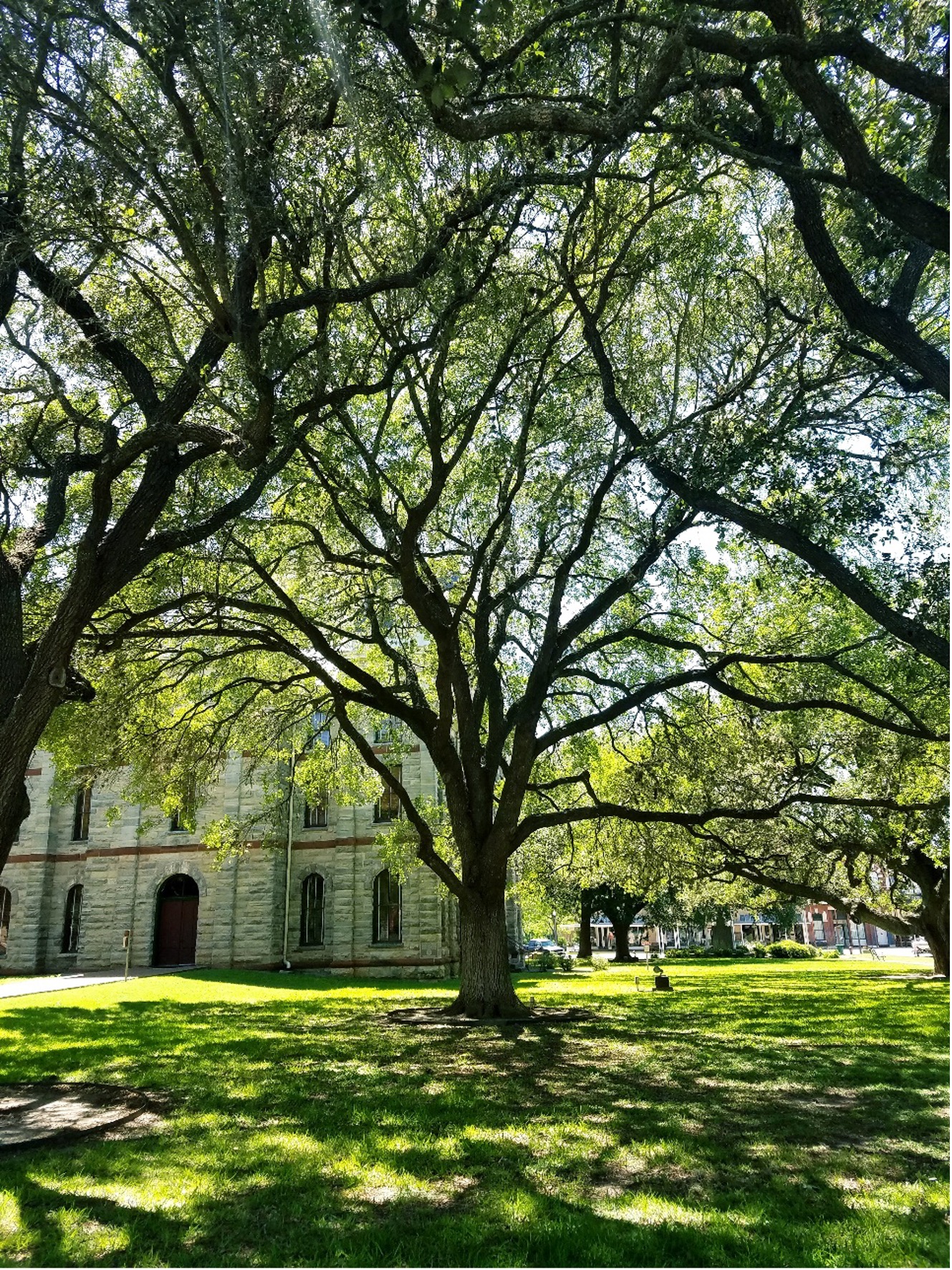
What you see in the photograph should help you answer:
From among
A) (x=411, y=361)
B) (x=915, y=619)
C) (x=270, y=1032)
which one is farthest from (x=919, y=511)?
(x=270, y=1032)

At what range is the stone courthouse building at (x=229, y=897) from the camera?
28.7 meters

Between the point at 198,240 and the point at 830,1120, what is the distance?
30.4 ft

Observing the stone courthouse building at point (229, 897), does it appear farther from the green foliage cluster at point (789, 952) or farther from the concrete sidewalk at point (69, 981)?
the green foliage cluster at point (789, 952)

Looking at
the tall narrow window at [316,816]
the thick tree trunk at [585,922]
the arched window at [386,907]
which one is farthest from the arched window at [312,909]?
the thick tree trunk at [585,922]

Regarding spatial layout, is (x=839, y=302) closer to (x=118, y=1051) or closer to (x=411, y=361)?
(x=411, y=361)

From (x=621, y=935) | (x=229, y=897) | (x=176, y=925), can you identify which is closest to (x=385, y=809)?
(x=229, y=897)

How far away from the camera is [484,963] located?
45.5 feet

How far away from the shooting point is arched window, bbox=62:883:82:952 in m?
31.2

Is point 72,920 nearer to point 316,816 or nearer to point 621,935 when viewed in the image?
point 316,816

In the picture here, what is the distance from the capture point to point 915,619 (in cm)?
912

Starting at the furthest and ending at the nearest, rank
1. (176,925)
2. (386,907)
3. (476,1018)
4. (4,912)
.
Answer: (4,912) < (176,925) < (386,907) < (476,1018)

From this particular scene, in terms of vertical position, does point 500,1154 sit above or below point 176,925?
above

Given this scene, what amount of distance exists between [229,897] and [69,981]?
584 centimetres

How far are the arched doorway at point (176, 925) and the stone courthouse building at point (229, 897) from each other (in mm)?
36
